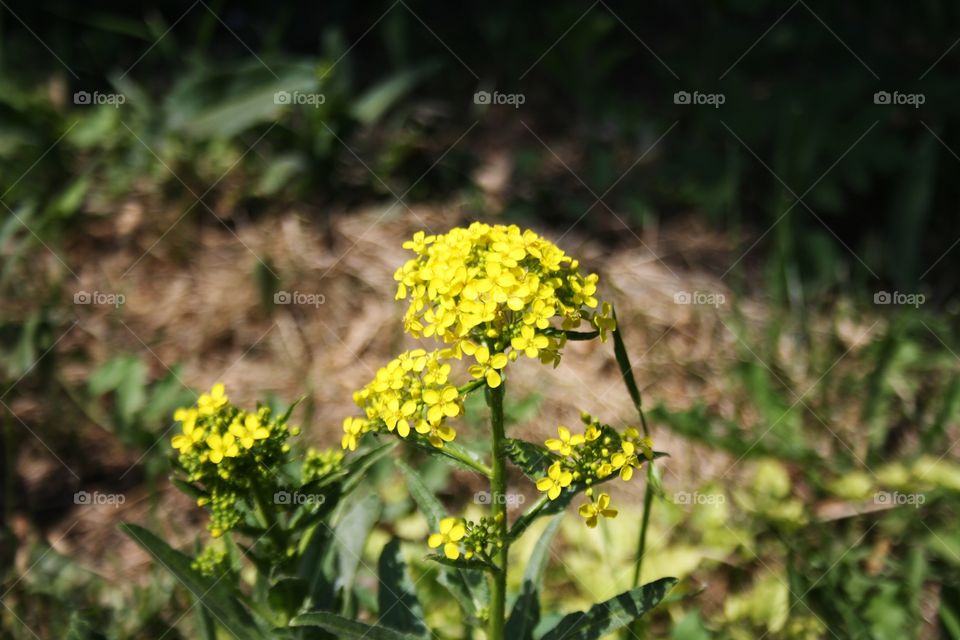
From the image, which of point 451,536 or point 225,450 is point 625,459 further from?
point 225,450

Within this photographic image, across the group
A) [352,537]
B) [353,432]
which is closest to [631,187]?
[352,537]

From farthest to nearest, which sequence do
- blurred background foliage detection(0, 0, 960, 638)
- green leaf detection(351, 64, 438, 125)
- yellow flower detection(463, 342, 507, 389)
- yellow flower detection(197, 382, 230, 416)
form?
green leaf detection(351, 64, 438, 125), blurred background foliage detection(0, 0, 960, 638), yellow flower detection(197, 382, 230, 416), yellow flower detection(463, 342, 507, 389)

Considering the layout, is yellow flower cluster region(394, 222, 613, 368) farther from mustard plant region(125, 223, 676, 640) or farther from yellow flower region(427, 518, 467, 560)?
yellow flower region(427, 518, 467, 560)

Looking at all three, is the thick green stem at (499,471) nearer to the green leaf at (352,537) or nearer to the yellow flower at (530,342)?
the yellow flower at (530,342)

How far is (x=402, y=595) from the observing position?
208cm

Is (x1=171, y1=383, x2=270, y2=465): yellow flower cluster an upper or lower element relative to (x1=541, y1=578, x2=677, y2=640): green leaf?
upper

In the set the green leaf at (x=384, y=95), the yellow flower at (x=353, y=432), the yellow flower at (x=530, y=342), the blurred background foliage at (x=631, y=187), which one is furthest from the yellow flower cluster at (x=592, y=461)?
the green leaf at (x=384, y=95)

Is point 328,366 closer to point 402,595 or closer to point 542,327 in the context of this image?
point 402,595

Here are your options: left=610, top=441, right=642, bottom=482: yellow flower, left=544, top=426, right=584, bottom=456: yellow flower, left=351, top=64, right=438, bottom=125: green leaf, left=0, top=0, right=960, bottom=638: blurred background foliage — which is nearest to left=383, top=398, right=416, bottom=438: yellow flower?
left=544, top=426, right=584, bottom=456: yellow flower

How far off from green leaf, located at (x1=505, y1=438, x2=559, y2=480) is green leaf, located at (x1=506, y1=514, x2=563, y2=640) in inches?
14.2

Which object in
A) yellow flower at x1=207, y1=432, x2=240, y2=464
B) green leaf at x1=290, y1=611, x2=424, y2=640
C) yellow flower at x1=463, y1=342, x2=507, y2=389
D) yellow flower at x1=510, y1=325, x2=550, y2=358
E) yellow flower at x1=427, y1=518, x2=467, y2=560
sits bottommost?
green leaf at x1=290, y1=611, x2=424, y2=640

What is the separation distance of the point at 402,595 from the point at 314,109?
2563 millimetres

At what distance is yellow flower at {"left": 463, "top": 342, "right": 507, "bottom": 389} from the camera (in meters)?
1.57

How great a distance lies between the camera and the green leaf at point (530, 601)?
2051 mm
